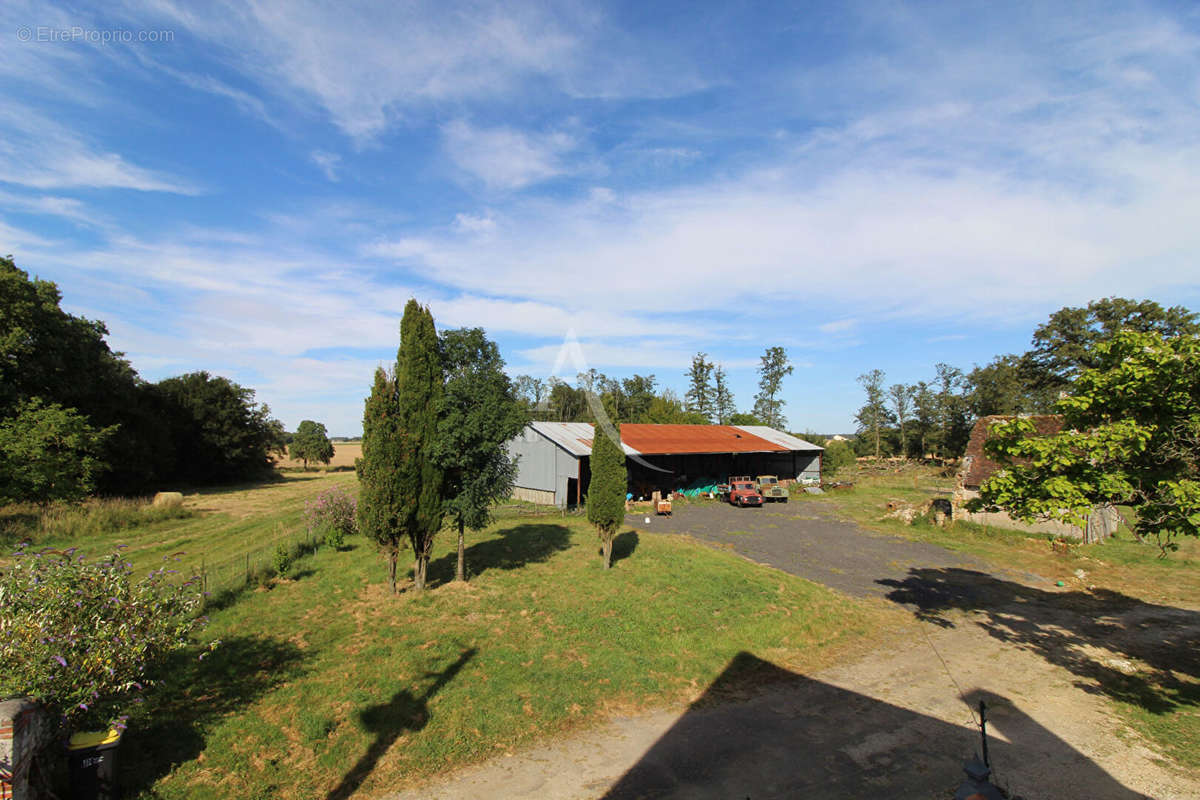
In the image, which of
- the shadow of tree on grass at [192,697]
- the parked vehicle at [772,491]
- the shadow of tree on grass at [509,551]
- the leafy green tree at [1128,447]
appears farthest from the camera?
the parked vehicle at [772,491]

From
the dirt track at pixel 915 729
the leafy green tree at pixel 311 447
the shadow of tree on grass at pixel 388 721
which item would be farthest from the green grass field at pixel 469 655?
the leafy green tree at pixel 311 447

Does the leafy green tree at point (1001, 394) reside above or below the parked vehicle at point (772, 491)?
above

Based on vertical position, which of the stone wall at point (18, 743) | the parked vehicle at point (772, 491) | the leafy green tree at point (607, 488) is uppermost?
the leafy green tree at point (607, 488)

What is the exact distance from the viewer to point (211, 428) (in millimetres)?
48844

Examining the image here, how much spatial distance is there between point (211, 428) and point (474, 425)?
165 ft

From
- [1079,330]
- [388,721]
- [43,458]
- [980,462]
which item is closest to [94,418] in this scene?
[43,458]

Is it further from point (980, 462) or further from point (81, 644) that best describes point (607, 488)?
point (980, 462)

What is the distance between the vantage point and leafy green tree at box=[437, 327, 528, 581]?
1262 cm

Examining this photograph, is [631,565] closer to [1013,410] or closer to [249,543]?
[249,543]

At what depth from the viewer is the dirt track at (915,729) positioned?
6246mm

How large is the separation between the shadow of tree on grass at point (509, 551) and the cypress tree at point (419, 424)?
226cm

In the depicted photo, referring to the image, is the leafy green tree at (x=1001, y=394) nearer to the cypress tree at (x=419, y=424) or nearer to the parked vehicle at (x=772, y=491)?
the parked vehicle at (x=772, y=491)

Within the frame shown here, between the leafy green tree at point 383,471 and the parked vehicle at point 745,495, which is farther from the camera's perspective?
the parked vehicle at point 745,495

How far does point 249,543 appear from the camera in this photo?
20109 millimetres
